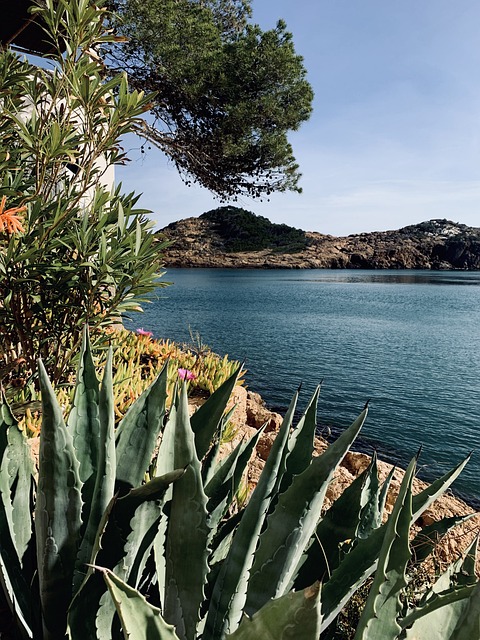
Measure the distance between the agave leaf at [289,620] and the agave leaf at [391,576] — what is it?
185 millimetres

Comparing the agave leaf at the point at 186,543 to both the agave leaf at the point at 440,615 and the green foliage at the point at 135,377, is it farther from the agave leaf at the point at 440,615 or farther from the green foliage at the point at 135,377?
the green foliage at the point at 135,377

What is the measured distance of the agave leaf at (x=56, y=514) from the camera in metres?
1.05

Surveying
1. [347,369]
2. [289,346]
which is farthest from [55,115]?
[289,346]

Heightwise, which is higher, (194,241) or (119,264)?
(194,241)

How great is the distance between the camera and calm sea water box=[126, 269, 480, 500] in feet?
29.0

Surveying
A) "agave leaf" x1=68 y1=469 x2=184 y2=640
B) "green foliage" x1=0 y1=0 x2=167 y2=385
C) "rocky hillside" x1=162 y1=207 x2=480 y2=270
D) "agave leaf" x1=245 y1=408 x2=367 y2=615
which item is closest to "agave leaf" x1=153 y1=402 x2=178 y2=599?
"agave leaf" x1=68 y1=469 x2=184 y2=640

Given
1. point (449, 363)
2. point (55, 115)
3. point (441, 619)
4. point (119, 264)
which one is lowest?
point (449, 363)

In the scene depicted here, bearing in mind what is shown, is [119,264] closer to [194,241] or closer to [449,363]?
[449,363]

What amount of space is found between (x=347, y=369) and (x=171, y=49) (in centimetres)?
984

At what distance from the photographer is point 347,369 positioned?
47.8ft

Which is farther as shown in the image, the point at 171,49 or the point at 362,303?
the point at 362,303

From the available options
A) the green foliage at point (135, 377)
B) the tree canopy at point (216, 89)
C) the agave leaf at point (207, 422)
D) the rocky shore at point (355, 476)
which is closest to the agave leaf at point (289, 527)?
the agave leaf at point (207, 422)

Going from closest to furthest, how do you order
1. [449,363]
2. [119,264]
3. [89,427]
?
1. [89,427]
2. [119,264]
3. [449,363]

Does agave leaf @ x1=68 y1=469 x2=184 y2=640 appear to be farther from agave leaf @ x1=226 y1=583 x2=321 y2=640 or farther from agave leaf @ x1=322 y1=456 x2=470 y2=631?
agave leaf @ x1=322 y1=456 x2=470 y2=631
